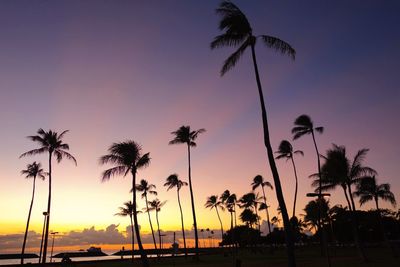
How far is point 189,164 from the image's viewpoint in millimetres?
55156

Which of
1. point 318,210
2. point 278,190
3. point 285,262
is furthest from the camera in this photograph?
point 318,210

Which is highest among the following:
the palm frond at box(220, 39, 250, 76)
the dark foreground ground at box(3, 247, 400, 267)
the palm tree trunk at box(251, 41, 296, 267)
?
the palm frond at box(220, 39, 250, 76)

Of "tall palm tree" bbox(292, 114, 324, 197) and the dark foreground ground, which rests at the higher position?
"tall palm tree" bbox(292, 114, 324, 197)

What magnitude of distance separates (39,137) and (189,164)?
22509 millimetres

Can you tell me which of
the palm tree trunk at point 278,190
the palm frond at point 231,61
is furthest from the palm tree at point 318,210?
the palm frond at point 231,61

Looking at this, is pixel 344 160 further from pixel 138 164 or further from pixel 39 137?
pixel 39 137

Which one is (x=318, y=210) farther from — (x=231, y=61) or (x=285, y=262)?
(x=231, y=61)

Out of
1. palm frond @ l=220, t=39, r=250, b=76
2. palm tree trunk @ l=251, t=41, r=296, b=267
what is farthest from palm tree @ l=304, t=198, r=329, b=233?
palm frond @ l=220, t=39, r=250, b=76

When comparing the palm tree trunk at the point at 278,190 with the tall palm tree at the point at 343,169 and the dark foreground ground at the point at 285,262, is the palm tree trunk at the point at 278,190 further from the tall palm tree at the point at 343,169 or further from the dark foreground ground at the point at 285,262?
the tall palm tree at the point at 343,169

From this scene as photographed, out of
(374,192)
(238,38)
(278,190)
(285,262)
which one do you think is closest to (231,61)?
(238,38)

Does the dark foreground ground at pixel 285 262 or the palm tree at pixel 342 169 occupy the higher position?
the palm tree at pixel 342 169

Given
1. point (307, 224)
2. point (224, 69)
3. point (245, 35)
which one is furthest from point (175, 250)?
point (307, 224)

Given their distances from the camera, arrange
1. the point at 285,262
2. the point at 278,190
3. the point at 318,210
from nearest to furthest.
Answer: the point at 278,190, the point at 285,262, the point at 318,210

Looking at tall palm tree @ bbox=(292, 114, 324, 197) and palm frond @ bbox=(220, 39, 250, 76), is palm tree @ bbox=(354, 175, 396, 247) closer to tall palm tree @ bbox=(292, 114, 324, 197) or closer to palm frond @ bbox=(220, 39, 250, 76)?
tall palm tree @ bbox=(292, 114, 324, 197)
